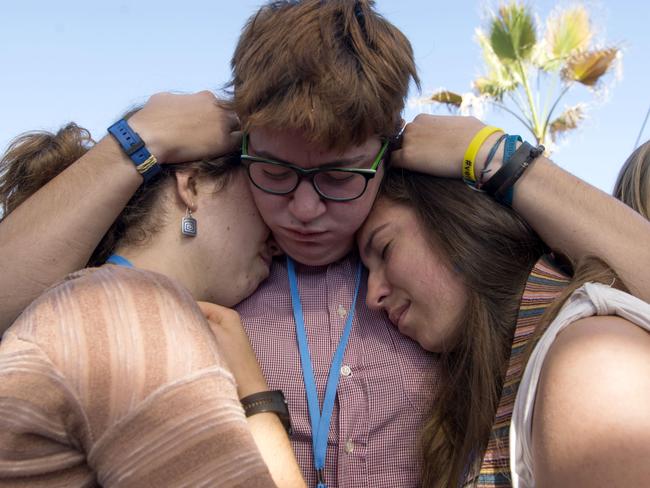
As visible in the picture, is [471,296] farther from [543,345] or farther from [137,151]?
[137,151]

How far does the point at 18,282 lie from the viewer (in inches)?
90.9

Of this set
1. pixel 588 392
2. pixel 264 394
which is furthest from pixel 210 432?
pixel 588 392

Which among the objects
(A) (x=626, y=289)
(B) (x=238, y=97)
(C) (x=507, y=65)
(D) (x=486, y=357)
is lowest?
(C) (x=507, y=65)

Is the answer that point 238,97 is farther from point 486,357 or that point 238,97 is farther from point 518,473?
point 518,473

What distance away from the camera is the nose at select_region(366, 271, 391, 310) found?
248 centimetres

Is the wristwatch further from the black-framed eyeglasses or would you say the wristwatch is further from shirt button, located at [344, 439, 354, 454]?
the black-framed eyeglasses

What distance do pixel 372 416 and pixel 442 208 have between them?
2.37 feet

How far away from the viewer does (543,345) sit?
73.6 inches

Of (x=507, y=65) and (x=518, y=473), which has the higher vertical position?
(x=518, y=473)

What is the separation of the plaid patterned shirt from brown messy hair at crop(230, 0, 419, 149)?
2.06 ft

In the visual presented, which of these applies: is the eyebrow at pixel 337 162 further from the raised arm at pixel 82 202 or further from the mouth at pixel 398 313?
the mouth at pixel 398 313

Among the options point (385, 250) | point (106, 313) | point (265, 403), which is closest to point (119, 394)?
point (106, 313)

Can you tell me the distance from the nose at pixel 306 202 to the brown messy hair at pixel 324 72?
155 mm

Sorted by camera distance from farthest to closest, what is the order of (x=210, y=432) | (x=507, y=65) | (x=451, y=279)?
(x=507, y=65), (x=451, y=279), (x=210, y=432)
